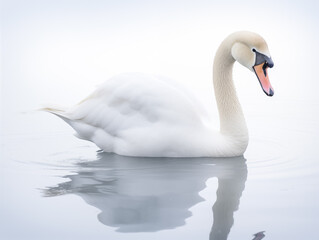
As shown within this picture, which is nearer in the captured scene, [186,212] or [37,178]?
[186,212]

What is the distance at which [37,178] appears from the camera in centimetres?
566

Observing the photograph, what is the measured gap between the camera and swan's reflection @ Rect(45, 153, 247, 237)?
4395 millimetres

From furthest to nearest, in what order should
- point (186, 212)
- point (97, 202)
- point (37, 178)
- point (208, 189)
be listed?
point (37, 178) < point (208, 189) < point (97, 202) < point (186, 212)

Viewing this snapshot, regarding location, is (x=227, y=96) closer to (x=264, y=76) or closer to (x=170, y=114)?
(x=264, y=76)

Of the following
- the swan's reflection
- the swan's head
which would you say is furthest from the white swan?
the swan's reflection

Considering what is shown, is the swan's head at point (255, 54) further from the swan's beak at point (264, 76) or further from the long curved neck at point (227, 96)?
the long curved neck at point (227, 96)

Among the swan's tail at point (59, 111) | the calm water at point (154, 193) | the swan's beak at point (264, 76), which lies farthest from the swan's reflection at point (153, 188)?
the swan's beak at point (264, 76)

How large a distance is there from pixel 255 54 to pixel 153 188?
1849 mm

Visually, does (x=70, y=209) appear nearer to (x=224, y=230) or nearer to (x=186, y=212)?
(x=186, y=212)

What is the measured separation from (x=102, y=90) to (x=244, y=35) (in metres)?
1.64

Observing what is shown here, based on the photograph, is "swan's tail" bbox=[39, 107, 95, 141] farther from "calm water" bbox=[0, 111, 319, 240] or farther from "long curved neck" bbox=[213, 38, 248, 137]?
"long curved neck" bbox=[213, 38, 248, 137]

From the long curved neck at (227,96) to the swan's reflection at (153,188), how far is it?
1.07 ft

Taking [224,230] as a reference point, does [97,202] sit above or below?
above

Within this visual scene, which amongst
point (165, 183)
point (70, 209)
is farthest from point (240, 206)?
point (70, 209)
